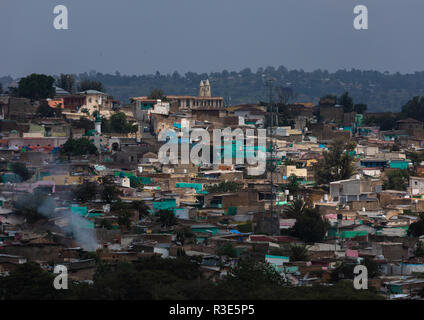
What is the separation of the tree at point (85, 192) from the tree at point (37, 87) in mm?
15332

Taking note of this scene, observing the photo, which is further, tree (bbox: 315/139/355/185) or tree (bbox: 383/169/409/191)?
tree (bbox: 315/139/355/185)

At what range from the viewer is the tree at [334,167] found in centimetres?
3341

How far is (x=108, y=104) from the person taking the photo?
43844mm

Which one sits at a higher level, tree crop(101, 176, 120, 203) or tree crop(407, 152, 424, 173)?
tree crop(101, 176, 120, 203)

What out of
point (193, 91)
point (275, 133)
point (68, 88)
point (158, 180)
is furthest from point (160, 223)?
point (193, 91)

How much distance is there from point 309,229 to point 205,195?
5.05m

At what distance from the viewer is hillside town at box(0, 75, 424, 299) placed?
70.7ft

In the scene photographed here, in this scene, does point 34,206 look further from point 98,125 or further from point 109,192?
point 98,125

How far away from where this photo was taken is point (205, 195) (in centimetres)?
2941

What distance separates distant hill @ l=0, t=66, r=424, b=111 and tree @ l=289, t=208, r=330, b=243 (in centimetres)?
8157

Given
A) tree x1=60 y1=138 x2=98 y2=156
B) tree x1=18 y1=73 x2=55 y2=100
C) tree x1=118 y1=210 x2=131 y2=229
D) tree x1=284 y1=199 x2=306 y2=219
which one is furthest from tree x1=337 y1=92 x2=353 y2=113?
tree x1=118 y1=210 x2=131 y2=229

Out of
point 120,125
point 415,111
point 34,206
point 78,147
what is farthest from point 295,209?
point 415,111

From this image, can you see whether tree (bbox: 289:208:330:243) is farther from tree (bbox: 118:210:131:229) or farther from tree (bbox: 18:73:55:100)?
tree (bbox: 18:73:55:100)
